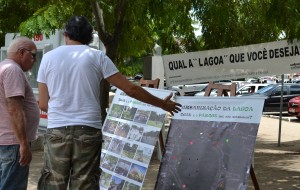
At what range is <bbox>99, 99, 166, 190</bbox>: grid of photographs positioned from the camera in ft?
19.2

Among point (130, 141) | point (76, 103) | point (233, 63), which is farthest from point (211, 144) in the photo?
point (233, 63)

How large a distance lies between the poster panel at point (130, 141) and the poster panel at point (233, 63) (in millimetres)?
2923

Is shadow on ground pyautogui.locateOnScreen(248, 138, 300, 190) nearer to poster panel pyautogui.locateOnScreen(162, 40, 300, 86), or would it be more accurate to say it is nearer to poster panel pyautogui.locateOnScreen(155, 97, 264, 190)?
poster panel pyautogui.locateOnScreen(162, 40, 300, 86)

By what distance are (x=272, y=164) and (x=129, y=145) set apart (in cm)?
511

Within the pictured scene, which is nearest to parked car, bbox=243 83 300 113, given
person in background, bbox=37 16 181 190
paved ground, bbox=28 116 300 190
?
paved ground, bbox=28 116 300 190

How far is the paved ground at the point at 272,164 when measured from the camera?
26.4ft

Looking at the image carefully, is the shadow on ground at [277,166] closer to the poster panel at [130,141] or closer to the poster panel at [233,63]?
the poster panel at [233,63]

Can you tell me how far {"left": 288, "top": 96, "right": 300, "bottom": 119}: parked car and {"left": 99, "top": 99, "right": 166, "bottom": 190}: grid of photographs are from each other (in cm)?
1790

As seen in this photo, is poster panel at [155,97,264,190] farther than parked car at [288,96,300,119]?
No

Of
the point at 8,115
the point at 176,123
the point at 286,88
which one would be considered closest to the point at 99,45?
the point at 176,123

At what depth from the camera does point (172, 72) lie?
367 inches

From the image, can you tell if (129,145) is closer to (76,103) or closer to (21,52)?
(21,52)

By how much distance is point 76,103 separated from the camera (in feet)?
13.0

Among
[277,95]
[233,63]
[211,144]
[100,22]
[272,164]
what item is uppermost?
[100,22]
